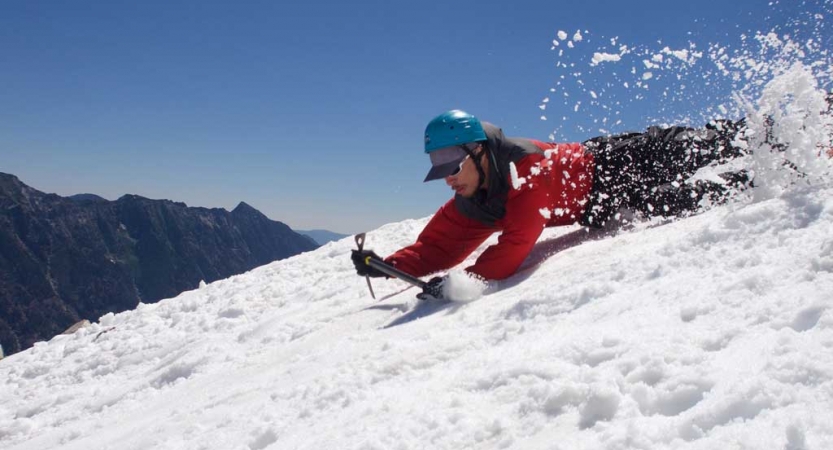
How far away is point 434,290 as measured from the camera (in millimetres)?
4090

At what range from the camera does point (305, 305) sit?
6.18 meters

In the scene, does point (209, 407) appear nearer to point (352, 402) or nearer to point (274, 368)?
point (274, 368)

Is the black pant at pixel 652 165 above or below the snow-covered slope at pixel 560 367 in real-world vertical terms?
above

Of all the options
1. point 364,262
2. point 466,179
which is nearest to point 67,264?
point 364,262

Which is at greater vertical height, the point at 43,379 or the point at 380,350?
the point at 43,379

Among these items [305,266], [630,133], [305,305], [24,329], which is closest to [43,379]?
[305,305]

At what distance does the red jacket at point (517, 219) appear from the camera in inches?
166

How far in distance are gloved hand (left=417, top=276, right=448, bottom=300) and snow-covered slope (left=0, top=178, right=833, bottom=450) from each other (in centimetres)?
11

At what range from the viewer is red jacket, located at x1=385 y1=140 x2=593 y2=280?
4.23 m

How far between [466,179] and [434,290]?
1.07 meters

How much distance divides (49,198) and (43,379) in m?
213

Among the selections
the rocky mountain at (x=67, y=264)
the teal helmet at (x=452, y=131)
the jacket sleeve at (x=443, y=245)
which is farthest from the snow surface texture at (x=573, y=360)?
the rocky mountain at (x=67, y=264)

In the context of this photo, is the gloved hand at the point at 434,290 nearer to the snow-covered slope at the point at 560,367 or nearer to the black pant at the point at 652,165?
the snow-covered slope at the point at 560,367

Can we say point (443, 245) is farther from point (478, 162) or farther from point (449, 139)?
point (449, 139)
